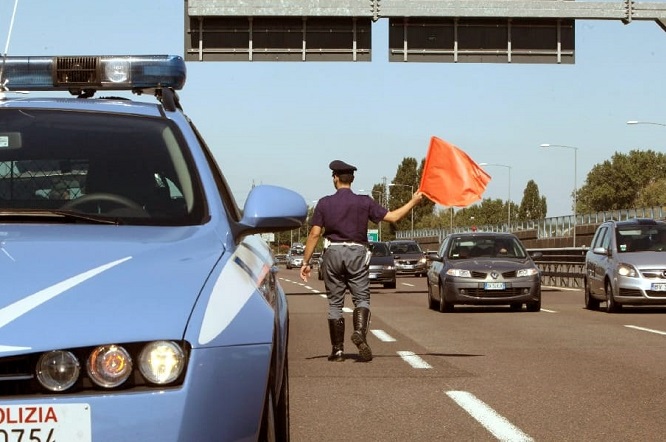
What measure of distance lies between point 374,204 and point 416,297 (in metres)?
18.1

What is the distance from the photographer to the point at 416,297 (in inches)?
1211

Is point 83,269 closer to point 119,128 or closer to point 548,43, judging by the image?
point 119,128

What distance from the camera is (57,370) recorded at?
11.3 ft

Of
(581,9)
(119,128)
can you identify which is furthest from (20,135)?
(581,9)

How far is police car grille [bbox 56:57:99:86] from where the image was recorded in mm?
6309

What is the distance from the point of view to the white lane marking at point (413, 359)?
1177 centimetres

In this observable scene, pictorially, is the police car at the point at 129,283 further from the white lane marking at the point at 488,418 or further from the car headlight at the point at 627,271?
the car headlight at the point at 627,271

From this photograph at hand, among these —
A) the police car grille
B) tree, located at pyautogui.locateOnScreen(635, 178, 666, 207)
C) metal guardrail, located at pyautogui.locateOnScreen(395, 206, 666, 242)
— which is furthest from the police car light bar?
tree, located at pyautogui.locateOnScreen(635, 178, 666, 207)

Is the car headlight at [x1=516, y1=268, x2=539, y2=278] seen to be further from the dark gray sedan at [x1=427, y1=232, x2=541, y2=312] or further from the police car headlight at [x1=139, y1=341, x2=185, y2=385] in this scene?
the police car headlight at [x1=139, y1=341, x2=185, y2=385]

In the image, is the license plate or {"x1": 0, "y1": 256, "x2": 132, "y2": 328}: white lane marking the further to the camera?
{"x1": 0, "y1": 256, "x2": 132, "y2": 328}: white lane marking

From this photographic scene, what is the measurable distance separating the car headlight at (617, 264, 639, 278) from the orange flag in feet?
37.0

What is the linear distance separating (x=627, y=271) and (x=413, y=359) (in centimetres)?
1000

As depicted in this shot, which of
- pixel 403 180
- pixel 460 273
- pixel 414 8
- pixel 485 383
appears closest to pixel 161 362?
pixel 485 383

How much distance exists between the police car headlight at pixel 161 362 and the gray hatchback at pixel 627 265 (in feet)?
60.9
